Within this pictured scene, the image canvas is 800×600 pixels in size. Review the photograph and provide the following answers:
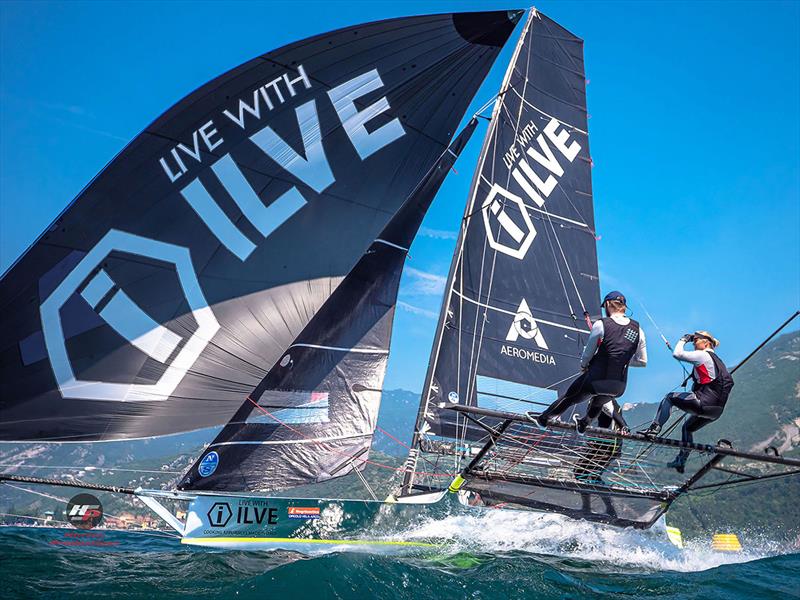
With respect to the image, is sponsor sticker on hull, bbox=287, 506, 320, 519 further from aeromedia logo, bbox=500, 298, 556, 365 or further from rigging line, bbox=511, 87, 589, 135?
rigging line, bbox=511, 87, 589, 135

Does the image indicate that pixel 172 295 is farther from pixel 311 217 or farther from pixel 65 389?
pixel 311 217

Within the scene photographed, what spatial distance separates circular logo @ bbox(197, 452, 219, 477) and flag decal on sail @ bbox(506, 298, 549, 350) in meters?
4.98

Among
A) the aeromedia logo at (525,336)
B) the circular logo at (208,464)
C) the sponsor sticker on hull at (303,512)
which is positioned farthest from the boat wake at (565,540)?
the circular logo at (208,464)

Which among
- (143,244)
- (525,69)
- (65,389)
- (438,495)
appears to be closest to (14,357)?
(65,389)

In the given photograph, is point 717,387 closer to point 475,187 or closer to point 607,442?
point 607,442

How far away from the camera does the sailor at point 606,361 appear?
5535mm

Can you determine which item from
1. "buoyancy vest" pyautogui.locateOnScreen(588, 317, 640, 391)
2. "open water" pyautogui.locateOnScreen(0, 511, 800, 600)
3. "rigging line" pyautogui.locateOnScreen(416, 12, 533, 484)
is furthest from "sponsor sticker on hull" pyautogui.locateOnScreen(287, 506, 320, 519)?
"buoyancy vest" pyautogui.locateOnScreen(588, 317, 640, 391)

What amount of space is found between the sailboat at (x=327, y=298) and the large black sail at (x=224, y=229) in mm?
29

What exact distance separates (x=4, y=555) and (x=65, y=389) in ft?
Result: 6.74

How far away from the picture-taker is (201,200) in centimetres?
870

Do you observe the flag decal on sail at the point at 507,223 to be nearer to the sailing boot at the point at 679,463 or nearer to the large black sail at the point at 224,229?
the large black sail at the point at 224,229

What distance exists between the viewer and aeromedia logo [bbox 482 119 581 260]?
9.89 metres

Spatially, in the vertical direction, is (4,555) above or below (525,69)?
below

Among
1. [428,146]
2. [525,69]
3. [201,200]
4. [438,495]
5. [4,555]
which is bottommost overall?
[4,555]
